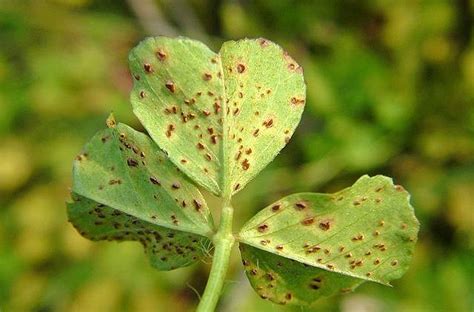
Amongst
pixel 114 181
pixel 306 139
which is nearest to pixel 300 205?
pixel 114 181

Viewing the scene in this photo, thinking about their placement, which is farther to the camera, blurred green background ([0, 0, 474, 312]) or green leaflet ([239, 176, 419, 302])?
blurred green background ([0, 0, 474, 312])

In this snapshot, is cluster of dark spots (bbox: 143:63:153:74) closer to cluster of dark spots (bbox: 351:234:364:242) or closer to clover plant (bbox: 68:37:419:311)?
clover plant (bbox: 68:37:419:311)

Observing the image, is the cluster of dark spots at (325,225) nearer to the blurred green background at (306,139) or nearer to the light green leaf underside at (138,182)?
the light green leaf underside at (138,182)

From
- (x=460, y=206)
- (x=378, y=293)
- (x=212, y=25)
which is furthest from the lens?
(x=212, y=25)

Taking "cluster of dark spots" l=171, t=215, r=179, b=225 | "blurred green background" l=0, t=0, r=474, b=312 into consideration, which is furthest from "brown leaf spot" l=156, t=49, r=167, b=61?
"blurred green background" l=0, t=0, r=474, b=312

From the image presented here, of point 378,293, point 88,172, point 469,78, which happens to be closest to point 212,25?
point 469,78

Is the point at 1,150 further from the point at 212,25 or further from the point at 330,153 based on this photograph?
the point at 330,153
